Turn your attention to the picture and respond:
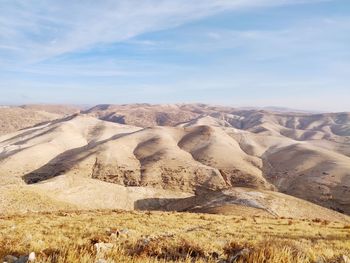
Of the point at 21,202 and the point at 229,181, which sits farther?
the point at 229,181

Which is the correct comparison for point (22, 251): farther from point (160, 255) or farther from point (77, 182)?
point (77, 182)

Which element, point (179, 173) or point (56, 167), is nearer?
point (179, 173)

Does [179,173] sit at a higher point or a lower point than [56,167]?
higher

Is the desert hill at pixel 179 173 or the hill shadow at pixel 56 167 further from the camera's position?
the hill shadow at pixel 56 167

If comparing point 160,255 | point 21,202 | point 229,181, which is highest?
point 160,255

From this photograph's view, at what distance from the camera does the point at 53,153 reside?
133250 mm

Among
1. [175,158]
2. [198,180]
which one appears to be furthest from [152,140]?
[198,180]

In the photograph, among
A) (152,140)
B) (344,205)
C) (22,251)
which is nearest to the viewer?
(22,251)

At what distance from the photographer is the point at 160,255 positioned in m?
10.8

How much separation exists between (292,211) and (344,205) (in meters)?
27.8

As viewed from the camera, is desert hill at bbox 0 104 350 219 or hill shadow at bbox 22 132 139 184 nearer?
desert hill at bbox 0 104 350 219

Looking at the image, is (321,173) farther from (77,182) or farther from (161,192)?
(77,182)

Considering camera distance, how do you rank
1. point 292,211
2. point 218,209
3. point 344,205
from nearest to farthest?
point 218,209 < point 292,211 < point 344,205

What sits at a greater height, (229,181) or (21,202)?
(21,202)
